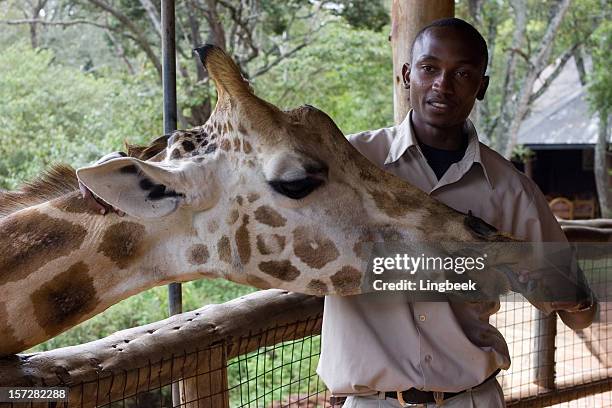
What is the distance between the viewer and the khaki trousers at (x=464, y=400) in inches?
71.5

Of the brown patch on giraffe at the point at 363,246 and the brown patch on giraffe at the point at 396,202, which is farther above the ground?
the brown patch on giraffe at the point at 396,202

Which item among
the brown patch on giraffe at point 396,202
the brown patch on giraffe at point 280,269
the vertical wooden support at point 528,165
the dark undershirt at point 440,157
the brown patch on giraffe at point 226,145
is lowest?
the brown patch on giraffe at point 280,269

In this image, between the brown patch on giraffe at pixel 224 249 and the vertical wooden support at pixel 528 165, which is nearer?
the brown patch on giraffe at pixel 224 249

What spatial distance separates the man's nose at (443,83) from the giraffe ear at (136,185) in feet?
2.17

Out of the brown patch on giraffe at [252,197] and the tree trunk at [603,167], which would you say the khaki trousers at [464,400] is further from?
the tree trunk at [603,167]

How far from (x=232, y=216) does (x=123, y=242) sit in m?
0.27

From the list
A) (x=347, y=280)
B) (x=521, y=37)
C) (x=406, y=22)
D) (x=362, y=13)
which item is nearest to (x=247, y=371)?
(x=347, y=280)

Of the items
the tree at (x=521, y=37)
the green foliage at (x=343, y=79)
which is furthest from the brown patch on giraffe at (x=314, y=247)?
the tree at (x=521, y=37)

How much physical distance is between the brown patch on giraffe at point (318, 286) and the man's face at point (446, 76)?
1.63 ft

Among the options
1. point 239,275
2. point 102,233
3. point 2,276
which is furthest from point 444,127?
point 2,276

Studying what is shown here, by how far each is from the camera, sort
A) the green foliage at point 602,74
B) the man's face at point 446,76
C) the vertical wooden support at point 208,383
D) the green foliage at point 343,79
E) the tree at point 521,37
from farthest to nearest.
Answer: the green foliage at point 602,74 → the tree at point 521,37 → the green foliage at point 343,79 → the vertical wooden support at point 208,383 → the man's face at point 446,76

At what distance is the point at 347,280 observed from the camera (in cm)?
176

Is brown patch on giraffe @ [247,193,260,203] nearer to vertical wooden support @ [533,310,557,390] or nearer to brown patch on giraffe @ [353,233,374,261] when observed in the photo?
brown patch on giraffe @ [353,233,374,261]

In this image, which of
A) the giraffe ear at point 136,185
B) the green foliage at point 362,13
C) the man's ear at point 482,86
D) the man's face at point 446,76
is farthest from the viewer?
the green foliage at point 362,13
